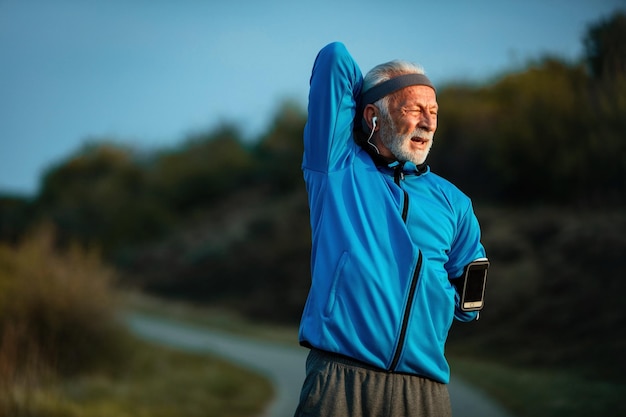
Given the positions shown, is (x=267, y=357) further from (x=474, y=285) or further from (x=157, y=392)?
(x=474, y=285)

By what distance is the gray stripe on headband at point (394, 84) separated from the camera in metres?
3.53

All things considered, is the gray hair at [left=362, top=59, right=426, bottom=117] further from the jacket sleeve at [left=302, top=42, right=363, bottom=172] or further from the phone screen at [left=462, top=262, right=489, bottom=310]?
the phone screen at [left=462, top=262, right=489, bottom=310]

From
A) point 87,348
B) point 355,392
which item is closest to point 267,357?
point 87,348

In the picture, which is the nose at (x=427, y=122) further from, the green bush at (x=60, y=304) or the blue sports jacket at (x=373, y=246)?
the green bush at (x=60, y=304)

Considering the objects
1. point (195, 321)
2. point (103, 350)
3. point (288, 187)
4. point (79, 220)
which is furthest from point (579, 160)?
point (79, 220)

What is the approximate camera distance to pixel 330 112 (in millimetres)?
3439

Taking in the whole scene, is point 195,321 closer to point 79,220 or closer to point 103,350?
point 103,350

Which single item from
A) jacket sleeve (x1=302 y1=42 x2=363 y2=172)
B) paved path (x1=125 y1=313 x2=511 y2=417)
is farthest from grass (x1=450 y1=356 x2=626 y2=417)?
jacket sleeve (x1=302 y1=42 x2=363 y2=172)

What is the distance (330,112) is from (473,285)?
883 millimetres

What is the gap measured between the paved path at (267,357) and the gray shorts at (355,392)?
21.7 ft

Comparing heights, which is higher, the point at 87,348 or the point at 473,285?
the point at 473,285

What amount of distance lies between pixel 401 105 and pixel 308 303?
0.86 metres

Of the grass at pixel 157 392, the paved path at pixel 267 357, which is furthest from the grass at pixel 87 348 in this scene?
the paved path at pixel 267 357

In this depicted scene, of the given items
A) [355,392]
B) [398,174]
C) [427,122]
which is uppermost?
[427,122]
